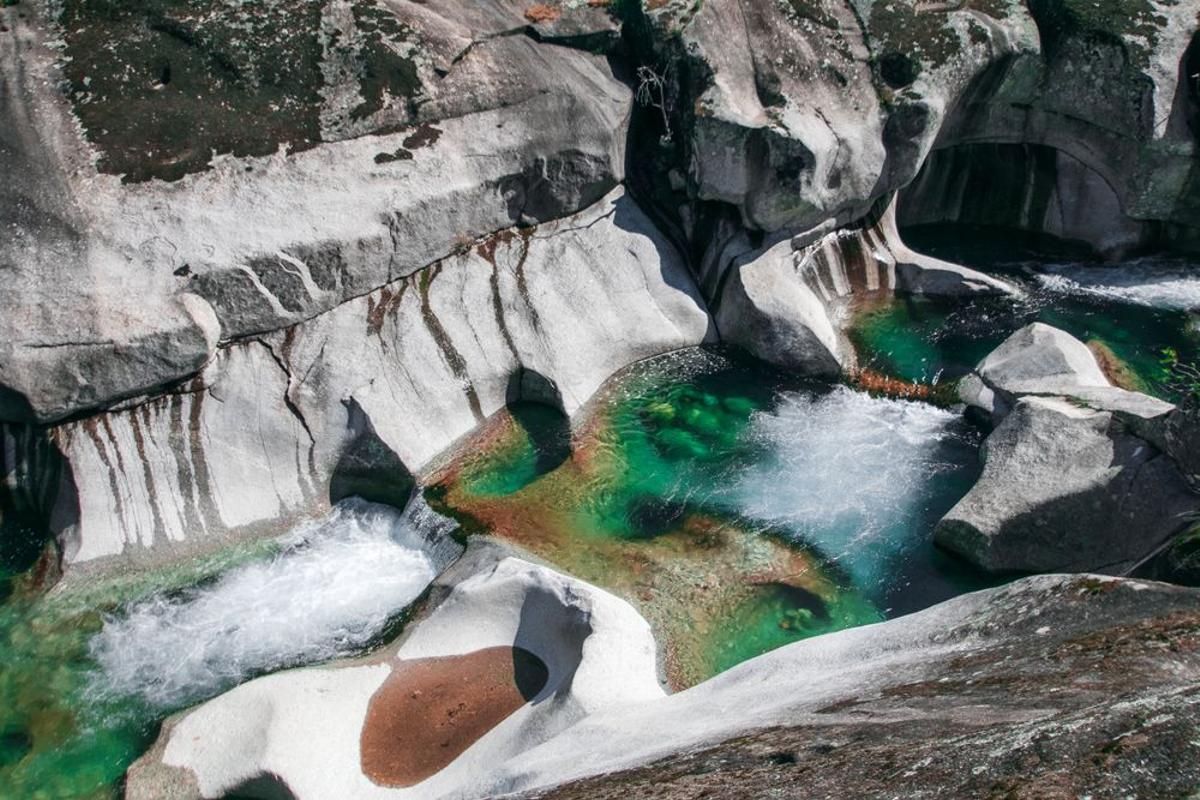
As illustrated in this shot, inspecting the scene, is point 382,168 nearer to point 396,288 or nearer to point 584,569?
point 396,288

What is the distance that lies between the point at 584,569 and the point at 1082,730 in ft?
27.8

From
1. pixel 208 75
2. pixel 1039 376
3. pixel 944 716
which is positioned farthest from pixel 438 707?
pixel 208 75

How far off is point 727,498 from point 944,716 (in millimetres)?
8147

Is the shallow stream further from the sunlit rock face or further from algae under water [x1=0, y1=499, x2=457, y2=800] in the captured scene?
the sunlit rock face

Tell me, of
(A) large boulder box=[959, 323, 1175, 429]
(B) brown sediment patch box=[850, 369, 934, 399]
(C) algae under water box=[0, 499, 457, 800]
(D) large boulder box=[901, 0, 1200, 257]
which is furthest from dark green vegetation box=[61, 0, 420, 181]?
(D) large boulder box=[901, 0, 1200, 257]

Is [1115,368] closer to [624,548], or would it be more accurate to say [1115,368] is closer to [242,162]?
[624,548]

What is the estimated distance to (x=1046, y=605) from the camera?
7.89 metres

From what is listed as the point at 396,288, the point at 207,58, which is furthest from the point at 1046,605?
the point at 207,58

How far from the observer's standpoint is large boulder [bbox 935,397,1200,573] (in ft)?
40.3

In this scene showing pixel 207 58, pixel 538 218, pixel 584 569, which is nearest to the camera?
pixel 584 569

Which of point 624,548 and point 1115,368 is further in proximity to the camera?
point 1115,368

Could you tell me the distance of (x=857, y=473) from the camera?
14938 mm

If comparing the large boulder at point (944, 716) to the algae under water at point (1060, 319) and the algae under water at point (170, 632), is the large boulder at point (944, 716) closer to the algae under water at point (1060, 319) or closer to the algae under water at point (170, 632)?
the algae under water at point (170, 632)

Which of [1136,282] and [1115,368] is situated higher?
[1136,282]
